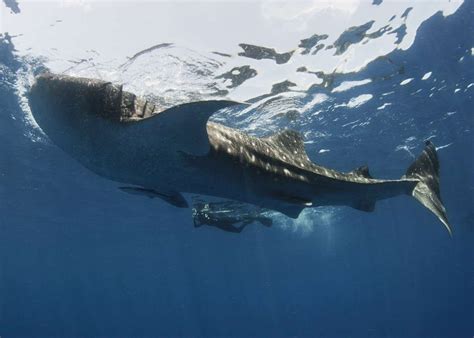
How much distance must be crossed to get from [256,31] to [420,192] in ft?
25.1

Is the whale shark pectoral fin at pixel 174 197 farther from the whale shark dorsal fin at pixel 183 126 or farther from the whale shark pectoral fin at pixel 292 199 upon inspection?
the whale shark pectoral fin at pixel 292 199

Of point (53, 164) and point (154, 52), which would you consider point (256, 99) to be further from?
point (53, 164)

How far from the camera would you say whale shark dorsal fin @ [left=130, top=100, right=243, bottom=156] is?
3605 mm

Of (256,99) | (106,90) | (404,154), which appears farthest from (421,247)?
(106,90)

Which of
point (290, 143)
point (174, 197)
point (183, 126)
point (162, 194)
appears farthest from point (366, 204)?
point (183, 126)

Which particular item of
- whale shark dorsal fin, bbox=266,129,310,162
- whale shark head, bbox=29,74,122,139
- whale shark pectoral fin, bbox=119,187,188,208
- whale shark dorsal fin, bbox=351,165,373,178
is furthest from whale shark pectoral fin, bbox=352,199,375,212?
whale shark head, bbox=29,74,122,139

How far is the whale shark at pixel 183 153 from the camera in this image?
3885 millimetres

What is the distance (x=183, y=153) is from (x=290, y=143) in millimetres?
2303

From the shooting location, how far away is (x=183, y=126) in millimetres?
3939

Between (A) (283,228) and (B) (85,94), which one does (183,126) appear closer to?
(B) (85,94)

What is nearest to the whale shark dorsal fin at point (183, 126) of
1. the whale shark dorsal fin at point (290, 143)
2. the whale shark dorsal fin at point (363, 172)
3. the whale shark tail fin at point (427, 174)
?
the whale shark dorsal fin at point (290, 143)

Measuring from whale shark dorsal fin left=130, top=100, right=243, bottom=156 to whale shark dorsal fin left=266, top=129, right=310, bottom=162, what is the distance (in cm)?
186

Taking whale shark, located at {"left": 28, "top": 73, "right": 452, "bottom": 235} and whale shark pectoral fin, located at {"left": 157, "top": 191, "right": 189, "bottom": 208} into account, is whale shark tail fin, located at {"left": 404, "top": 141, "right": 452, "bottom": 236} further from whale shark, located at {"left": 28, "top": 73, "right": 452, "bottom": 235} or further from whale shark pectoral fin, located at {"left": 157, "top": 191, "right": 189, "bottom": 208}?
whale shark pectoral fin, located at {"left": 157, "top": 191, "right": 189, "bottom": 208}

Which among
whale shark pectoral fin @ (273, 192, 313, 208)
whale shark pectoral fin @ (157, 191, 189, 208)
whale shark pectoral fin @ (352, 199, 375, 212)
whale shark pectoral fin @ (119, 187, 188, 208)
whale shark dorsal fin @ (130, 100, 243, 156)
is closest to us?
whale shark dorsal fin @ (130, 100, 243, 156)
